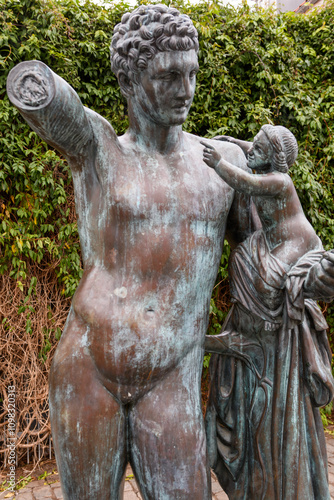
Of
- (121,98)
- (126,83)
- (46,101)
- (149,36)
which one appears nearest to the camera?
(46,101)

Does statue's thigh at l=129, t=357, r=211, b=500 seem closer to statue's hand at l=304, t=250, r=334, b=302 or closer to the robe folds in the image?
the robe folds

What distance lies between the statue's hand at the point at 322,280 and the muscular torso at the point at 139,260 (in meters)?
0.38

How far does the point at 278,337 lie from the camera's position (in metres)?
1.79

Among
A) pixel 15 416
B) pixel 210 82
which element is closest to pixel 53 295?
pixel 15 416

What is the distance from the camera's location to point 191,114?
16.0ft

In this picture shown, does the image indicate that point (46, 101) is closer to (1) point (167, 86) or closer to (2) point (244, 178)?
(1) point (167, 86)

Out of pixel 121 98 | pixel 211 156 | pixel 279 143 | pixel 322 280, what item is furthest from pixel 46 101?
pixel 121 98

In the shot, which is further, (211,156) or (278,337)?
(278,337)

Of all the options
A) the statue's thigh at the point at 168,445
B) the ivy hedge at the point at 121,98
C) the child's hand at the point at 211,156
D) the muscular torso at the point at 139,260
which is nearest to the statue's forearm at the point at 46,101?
the muscular torso at the point at 139,260

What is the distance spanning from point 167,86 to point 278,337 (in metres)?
1.00

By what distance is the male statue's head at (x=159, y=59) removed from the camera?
1568 mm

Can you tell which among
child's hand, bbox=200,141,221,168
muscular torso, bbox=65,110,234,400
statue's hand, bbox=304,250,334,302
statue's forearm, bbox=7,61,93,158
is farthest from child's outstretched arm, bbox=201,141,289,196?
statue's forearm, bbox=7,61,93,158

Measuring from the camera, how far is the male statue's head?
1568 millimetres

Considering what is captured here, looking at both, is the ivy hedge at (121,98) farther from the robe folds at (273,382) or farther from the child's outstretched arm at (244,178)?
the child's outstretched arm at (244,178)
